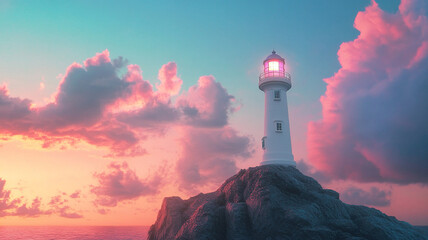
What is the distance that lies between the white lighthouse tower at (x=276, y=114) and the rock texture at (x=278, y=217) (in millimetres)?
11841

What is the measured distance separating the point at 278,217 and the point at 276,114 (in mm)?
18519

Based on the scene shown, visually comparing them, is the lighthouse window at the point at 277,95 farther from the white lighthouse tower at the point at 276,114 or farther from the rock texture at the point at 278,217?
the rock texture at the point at 278,217

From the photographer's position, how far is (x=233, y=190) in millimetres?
22969

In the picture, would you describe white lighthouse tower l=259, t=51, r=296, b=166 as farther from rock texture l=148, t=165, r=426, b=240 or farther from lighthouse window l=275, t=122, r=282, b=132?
rock texture l=148, t=165, r=426, b=240

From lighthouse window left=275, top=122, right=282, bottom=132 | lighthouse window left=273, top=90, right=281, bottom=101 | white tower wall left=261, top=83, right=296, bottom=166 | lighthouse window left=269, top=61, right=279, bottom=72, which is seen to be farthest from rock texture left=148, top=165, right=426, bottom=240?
lighthouse window left=269, top=61, right=279, bottom=72

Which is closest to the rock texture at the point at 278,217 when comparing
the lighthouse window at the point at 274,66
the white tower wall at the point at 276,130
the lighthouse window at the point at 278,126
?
the white tower wall at the point at 276,130

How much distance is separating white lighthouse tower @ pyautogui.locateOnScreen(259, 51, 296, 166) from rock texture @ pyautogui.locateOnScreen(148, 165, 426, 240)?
38.8 ft

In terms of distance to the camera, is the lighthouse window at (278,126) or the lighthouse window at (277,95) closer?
the lighthouse window at (278,126)

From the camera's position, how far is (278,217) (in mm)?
18250

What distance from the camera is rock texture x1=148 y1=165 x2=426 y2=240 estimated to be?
58.3 feet

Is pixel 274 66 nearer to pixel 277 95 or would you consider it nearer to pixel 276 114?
pixel 277 95

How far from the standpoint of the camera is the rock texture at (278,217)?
17778 millimetres

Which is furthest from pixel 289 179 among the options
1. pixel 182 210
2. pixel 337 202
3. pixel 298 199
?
pixel 182 210

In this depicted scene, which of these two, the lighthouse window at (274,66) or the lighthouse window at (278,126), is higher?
the lighthouse window at (274,66)
